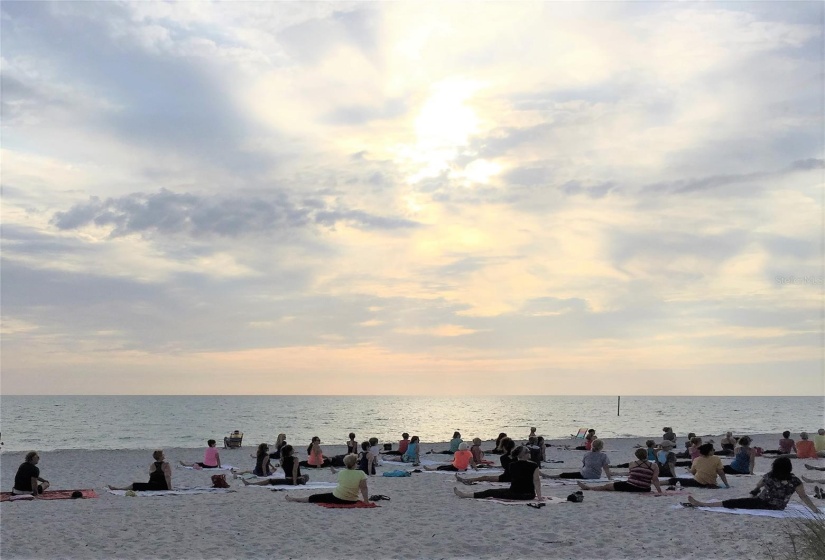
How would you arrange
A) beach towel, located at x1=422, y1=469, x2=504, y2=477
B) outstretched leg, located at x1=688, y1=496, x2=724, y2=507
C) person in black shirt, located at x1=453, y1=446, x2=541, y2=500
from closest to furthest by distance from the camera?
outstretched leg, located at x1=688, y1=496, x2=724, y2=507
person in black shirt, located at x1=453, y1=446, x2=541, y2=500
beach towel, located at x1=422, y1=469, x2=504, y2=477

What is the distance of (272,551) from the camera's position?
9734 mm

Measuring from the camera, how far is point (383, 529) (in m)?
11.1

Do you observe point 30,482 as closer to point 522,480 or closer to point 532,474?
point 522,480

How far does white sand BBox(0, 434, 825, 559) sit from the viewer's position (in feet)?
31.6

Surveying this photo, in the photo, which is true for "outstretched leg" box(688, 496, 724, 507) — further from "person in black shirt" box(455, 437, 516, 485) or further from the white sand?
"person in black shirt" box(455, 437, 516, 485)

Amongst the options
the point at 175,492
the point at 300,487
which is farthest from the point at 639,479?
the point at 175,492

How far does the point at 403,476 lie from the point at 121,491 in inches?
290

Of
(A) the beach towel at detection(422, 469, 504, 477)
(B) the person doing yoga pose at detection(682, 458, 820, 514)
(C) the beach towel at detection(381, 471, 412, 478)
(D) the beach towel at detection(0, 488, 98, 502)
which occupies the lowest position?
(D) the beach towel at detection(0, 488, 98, 502)

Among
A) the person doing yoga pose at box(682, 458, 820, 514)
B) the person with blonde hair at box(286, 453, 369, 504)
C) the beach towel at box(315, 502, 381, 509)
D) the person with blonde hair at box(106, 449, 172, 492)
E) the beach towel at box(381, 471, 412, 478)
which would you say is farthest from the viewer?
the beach towel at box(381, 471, 412, 478)

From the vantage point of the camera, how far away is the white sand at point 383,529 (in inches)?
379

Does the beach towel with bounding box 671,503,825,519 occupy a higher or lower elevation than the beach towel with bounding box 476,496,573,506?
higher

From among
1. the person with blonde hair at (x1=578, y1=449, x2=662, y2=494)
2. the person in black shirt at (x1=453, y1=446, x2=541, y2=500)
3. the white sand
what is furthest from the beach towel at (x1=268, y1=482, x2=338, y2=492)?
the person with blonde hair at (x1=578, y1=449, x2=662, y2=494)

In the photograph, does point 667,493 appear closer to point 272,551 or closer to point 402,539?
point 402,539

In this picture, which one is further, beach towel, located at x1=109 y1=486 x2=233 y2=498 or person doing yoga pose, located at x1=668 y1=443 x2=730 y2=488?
beach towel, located at x1=109 y1=486 x2=233 y2=498
